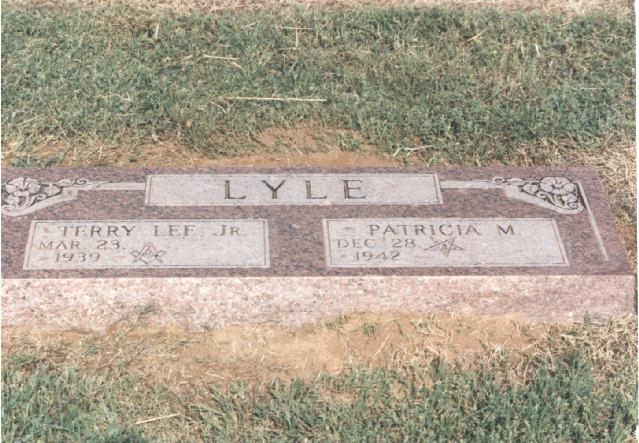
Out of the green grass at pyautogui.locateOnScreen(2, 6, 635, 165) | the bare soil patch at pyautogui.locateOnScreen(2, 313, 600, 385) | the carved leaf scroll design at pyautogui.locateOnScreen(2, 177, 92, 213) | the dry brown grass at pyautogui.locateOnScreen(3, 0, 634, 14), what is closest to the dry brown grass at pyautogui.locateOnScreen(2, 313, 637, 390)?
the bare soil patch at pyautogui.locateOnScreen(2, 313, 600, 385)

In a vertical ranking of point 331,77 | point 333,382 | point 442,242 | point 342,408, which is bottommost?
point 342,408

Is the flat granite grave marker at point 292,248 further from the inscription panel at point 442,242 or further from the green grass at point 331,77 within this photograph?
the green grass at point 331,77

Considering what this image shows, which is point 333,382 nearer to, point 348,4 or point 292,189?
point 292,189

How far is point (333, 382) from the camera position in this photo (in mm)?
5496

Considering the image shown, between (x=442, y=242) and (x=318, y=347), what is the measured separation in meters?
0.73

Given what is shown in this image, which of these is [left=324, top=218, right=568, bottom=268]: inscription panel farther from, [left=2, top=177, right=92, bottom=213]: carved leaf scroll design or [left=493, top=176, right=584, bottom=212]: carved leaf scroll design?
[left=2, top=177, right=92, bottom=213]: carved leaf scroll design

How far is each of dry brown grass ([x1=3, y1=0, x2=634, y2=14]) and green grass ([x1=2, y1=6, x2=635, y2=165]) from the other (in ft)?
0.34

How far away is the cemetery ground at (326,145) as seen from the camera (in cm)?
531

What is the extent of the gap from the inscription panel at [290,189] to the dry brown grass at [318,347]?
65cm

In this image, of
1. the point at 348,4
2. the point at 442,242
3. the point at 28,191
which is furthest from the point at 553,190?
the point at 28,191

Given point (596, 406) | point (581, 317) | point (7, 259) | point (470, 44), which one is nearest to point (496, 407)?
point (596, 406)

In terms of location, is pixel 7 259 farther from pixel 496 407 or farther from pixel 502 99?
pixel 502 99

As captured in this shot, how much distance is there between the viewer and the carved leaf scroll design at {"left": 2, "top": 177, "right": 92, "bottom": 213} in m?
6.04

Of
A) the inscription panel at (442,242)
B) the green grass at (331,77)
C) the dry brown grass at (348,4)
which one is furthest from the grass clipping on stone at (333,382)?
the dry brown grass at (348,4)
